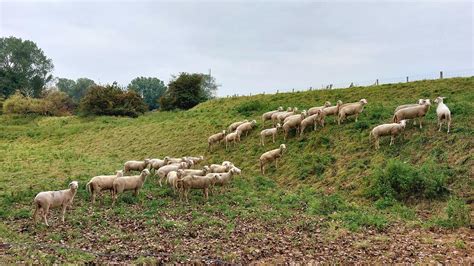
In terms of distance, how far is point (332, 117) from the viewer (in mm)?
27547

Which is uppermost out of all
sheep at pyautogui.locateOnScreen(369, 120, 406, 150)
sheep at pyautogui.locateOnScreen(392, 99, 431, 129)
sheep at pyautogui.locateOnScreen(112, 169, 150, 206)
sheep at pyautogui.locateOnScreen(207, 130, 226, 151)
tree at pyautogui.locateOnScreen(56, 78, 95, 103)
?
tree at pyautogui.locateOnScreen(56, 78, 95, 103)

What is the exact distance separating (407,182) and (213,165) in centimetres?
945

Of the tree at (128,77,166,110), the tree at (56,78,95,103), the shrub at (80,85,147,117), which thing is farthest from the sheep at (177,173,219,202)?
the tree at (56,78,95,103)

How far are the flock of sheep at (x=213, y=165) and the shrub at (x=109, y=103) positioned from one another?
33565 millimetres

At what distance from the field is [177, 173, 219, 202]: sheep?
0.55 metres

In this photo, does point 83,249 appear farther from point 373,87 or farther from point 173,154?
point 373,87

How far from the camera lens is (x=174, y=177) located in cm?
1828

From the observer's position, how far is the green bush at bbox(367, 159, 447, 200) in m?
16.2

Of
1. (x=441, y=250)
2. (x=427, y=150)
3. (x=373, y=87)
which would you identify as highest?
(x=373, y=87)

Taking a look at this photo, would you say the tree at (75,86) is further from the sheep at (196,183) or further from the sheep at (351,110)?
the sheep at (196,183)

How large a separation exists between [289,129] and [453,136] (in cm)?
1037

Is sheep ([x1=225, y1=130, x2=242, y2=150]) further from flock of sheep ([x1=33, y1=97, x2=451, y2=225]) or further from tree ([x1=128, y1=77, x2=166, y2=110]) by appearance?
tree ([x1=128, y1=77, x2=166, y2=110])

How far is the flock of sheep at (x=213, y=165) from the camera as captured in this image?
15.1 m

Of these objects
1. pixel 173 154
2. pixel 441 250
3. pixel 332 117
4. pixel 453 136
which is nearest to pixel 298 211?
pixel 441 250
